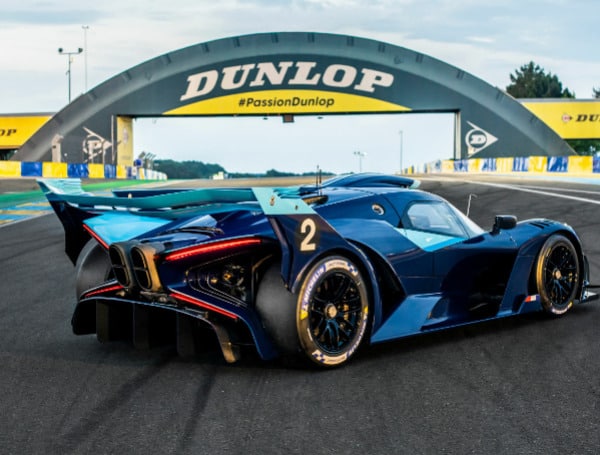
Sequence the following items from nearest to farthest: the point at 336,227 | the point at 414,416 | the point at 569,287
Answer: the point at 414,416
the point at 336,227
the point at 569,287

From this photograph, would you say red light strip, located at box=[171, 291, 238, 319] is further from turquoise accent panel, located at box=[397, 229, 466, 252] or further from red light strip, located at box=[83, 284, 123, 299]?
turquoise accent panel, located at box=[397, 229, 466, 252]

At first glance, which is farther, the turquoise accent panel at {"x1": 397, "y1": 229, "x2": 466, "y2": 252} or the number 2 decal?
the turquoise accent panel at {"x1": 397, "y1": 229, "x2": 466, "y2": 252}

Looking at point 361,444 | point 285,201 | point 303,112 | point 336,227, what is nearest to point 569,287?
point 336,227

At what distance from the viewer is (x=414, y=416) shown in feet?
13.7

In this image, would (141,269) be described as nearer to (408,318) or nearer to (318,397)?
(318,397)

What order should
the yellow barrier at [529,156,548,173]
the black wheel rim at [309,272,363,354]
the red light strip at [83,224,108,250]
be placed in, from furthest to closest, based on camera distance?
the yellow barrier at [529,156,548,173] → the red light strip at [83,224,108,250] → the black wheel rim at [309,272,363,354]

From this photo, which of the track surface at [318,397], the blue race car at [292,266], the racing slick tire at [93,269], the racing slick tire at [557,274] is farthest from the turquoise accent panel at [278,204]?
the racing slick tire at [557,274]

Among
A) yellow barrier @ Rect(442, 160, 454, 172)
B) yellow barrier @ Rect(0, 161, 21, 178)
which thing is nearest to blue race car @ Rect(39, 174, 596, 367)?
yellow barrier @ Rect(0, 161, 21, 178)

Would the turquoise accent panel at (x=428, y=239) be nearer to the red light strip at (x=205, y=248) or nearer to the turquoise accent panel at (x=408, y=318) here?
the turquoise accent panel at (x=408, y=318)

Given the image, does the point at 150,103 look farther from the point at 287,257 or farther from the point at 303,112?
the point at 287,257

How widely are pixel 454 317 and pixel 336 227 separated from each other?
1236 millimetres

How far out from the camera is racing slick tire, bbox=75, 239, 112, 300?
5.74m

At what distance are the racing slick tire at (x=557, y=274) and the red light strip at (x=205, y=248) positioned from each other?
2.85 metres

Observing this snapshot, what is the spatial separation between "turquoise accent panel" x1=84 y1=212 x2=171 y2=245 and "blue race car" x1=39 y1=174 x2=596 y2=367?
0.01m
